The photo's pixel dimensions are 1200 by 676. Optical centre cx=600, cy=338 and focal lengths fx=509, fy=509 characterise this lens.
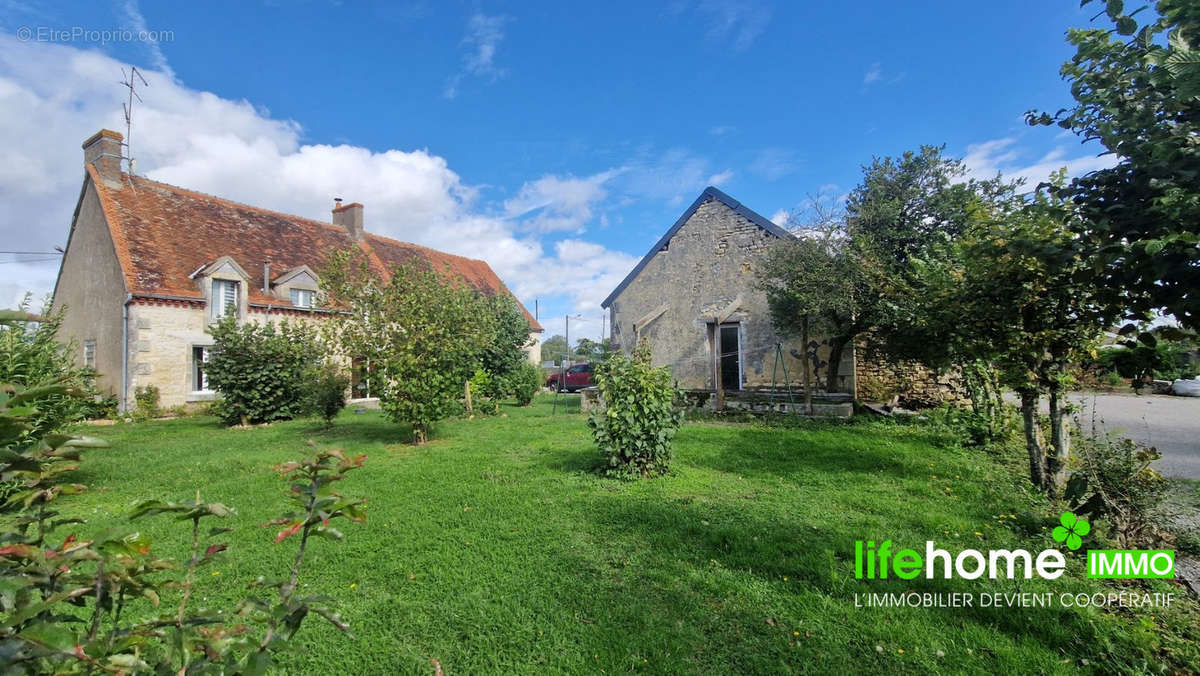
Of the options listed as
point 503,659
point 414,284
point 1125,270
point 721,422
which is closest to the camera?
point 1125,270

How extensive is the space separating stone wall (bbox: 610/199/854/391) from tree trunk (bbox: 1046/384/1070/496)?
7.30 meters

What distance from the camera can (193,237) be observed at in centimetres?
1744

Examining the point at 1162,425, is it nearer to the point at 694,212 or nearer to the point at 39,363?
the point at 694,212

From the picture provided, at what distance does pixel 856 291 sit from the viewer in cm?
1067

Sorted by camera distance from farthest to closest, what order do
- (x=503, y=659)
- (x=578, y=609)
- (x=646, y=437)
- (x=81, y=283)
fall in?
(x=81, y=283)
(x=646, y=437)
(x=578, y=609)
(x=503, y=659)

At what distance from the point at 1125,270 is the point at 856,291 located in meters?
9.01

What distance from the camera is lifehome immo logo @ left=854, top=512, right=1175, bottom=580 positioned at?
3.81 m

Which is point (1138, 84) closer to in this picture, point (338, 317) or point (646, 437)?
point (646, 437)

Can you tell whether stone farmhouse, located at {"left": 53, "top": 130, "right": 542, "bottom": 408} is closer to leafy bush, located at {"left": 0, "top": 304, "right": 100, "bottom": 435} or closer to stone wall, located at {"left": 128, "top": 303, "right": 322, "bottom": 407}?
stone wall, located at {"left": 128, "top": 303, "right": 322, "bottom": 407}

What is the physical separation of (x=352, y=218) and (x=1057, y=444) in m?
25.5

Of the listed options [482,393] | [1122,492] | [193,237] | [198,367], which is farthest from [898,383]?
[193,237]

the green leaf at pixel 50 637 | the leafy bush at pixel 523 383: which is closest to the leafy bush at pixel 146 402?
the leafy bush at pixel 523 383

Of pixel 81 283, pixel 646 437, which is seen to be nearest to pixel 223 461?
pixel 646 437

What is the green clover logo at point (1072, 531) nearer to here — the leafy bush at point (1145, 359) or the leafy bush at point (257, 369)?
the leafy bush at point (1145, 359)
